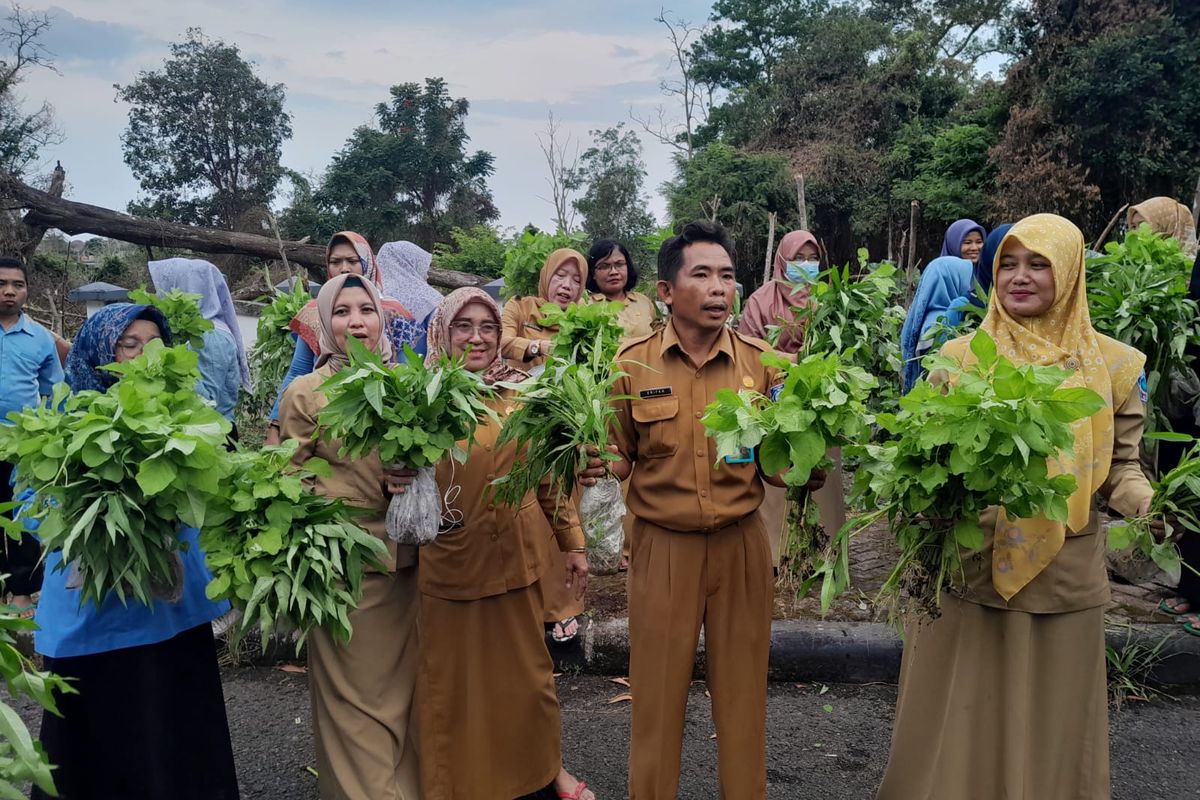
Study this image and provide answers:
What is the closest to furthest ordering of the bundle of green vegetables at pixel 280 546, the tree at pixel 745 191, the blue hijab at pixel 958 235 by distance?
the bundle of green vegetables at pixel 280 546, the blue hijab at pixel 958 235, the tree at pixel 745 191

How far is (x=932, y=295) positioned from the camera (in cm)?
554

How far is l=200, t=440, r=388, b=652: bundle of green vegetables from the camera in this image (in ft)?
9.16

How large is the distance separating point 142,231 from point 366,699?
12942 millimetres

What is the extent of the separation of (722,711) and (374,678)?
1.33 metres

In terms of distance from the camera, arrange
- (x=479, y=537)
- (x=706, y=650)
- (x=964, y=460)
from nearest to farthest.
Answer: (x=964, y=460)
(x=706, y=650)
(x=479, y=537)

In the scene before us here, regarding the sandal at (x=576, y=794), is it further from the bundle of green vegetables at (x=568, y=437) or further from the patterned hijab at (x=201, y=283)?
the patterned hijab at (x=201, y=283)

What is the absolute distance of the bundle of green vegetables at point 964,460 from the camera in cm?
240

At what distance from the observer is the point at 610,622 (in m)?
5.25

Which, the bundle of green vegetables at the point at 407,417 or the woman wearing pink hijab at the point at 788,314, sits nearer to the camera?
the bundle of green vegetables at the point at 407,417

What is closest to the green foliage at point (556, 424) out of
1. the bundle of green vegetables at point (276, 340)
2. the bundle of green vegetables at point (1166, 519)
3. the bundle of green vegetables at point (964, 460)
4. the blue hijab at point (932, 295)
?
the bundle of green vegetables at point (964, 460)

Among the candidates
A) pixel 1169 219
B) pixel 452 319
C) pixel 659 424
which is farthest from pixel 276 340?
pixel 1169 219

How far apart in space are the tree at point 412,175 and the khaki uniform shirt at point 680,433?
1026 inches

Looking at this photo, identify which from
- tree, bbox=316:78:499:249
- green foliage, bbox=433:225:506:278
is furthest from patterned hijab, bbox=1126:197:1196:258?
tree, bbox=316:78:499:249

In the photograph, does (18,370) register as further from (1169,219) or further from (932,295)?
(1169,219)
